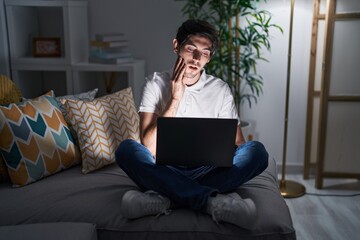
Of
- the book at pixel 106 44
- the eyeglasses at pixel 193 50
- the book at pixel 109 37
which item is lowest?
the eyeglasses at pixel 193 50

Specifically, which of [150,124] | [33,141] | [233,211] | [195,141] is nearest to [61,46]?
[33,141]

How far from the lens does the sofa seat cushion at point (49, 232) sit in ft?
4.28

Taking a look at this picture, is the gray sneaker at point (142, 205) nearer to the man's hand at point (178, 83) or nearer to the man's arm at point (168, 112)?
the man's arm at point (168, 112)

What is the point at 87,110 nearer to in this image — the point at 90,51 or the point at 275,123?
the point at 90,51

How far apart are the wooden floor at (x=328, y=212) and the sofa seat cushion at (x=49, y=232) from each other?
1.27m

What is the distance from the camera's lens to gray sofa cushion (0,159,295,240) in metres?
1.51

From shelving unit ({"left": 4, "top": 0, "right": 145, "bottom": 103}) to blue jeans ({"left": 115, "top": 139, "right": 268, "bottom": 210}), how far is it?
3.62 ft

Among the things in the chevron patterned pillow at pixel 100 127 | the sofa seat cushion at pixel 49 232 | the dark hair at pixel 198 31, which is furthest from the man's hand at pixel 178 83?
the sofa seat cushion at pixel 49 232

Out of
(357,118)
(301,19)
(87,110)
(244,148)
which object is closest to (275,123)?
(357,118)

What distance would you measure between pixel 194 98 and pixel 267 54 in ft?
3.98

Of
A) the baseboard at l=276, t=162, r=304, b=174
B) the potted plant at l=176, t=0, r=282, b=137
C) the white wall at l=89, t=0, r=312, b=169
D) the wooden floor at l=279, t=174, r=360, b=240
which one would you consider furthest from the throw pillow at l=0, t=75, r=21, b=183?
the baseboard at l=276, t=162, r=304, b=174

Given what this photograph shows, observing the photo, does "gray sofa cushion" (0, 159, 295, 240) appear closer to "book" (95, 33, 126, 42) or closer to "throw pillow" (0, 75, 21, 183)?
"throw pillow" (0, 75, 21, 183)

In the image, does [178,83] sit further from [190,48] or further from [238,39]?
[238,39]

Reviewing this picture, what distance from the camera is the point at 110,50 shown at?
9.19ft
